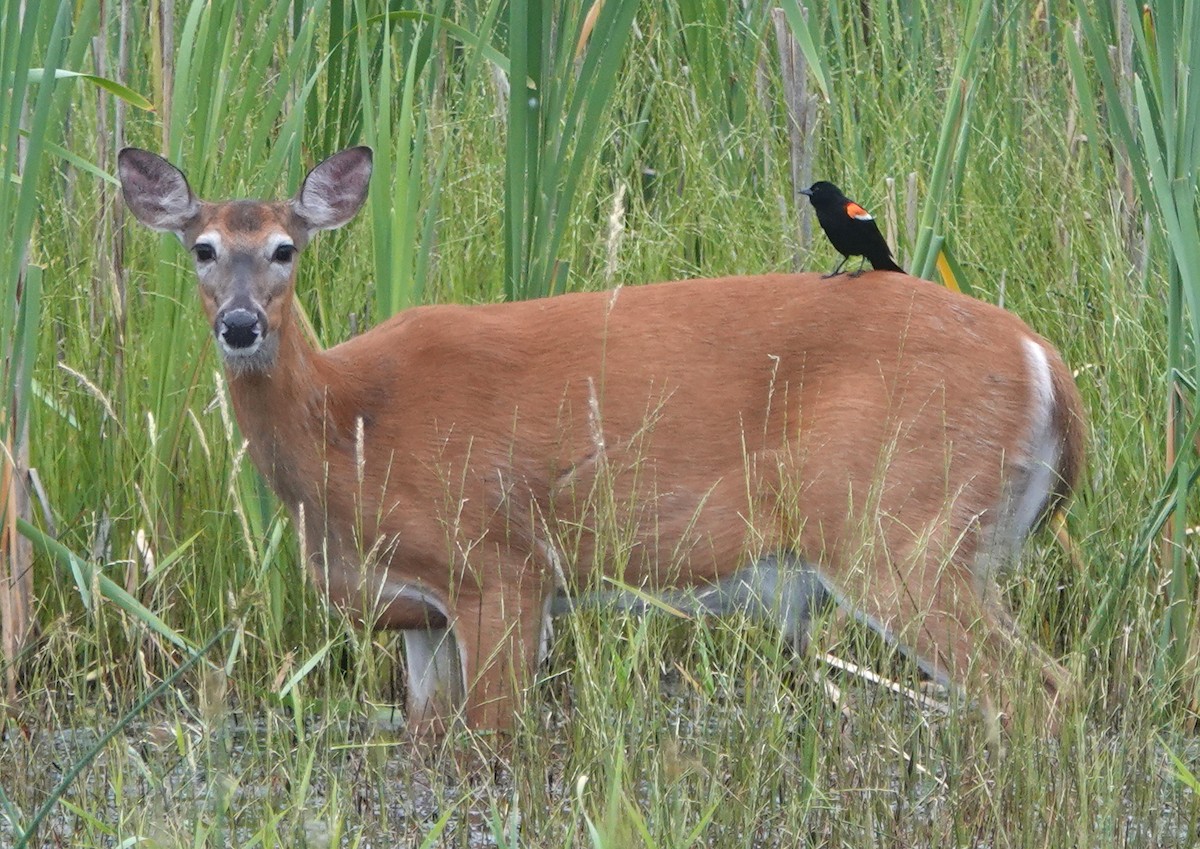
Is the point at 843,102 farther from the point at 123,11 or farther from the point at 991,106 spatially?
the point at 123,11

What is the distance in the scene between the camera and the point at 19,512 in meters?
3.88

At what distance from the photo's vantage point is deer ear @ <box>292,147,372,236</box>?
3.95m

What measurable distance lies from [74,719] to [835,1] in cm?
279

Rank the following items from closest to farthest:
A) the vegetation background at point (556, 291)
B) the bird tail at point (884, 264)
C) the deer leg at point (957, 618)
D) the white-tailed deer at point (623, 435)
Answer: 1. the vegetation background at point (556, 291)
2. the deer leg at point (957, 618)
3. the white-tailed deer at point (623, 435)
4. the bird tail at point (884, 264)

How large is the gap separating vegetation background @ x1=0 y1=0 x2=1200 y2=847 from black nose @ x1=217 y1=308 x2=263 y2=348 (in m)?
0.13

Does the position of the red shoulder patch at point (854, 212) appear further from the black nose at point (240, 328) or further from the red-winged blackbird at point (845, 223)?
the black nose at point (240, 328)

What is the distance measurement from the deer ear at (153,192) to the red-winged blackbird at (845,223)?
1.32 metres

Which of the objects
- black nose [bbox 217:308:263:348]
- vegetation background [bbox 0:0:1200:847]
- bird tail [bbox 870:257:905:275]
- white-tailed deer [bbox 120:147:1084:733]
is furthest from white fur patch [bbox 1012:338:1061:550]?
black nose [bbox 217:308:263:348]

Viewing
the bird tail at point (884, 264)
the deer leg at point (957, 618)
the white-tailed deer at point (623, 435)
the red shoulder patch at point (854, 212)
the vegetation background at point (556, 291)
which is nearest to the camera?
the vegetation background at point (556, 291)

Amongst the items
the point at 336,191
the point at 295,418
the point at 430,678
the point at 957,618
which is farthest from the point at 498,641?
the point at 336,191

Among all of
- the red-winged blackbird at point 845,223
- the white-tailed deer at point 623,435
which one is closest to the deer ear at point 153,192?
the white-tailed deer at point 623,435

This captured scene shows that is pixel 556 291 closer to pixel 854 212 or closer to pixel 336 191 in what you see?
pixel 336 191

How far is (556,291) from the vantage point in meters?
4.51

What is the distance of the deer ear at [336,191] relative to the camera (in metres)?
3.95
